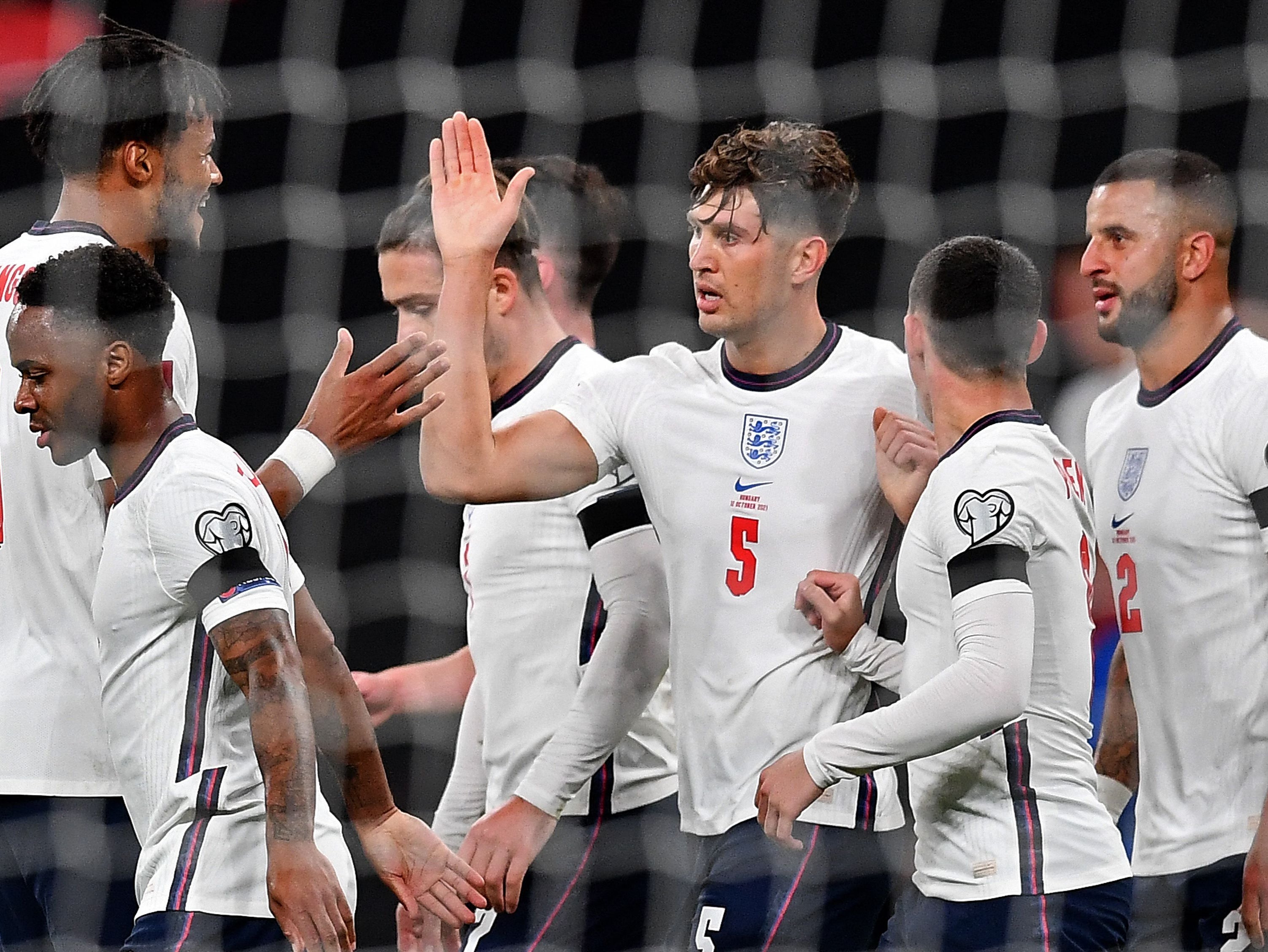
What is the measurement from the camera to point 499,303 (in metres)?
3.68

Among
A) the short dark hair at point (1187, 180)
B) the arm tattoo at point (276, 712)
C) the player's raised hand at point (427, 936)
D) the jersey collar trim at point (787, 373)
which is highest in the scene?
the short dark hair at point (1187, 180)

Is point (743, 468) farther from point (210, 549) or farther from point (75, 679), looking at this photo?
point (75, 679)

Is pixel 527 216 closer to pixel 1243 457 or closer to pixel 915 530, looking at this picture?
pixel 915 530

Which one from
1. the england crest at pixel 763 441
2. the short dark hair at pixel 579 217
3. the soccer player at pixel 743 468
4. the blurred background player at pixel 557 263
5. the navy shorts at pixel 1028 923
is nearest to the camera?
the navy shorts at pixel 1028 923

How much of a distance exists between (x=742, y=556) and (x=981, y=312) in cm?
60

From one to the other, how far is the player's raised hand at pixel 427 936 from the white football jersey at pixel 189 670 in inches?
28.7

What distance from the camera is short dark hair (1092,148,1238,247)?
3.46 meters

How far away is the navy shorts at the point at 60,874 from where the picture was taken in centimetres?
298

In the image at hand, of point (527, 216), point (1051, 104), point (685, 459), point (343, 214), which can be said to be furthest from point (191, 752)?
point (1051, 104)

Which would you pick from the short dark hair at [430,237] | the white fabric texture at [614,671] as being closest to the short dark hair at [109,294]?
the short dark hair at [430,237]

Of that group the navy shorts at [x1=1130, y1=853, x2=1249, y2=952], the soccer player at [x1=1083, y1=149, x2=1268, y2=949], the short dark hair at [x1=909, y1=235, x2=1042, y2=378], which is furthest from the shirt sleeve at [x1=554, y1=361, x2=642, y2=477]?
the navy shorts at [x1=1130, y1=853, x2=1249, y2=952]

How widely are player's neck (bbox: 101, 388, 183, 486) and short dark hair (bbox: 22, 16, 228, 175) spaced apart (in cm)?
66

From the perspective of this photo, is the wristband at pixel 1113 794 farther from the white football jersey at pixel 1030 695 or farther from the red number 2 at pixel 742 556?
the red number 2 at pixel 742 556

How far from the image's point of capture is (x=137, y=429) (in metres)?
2.74
